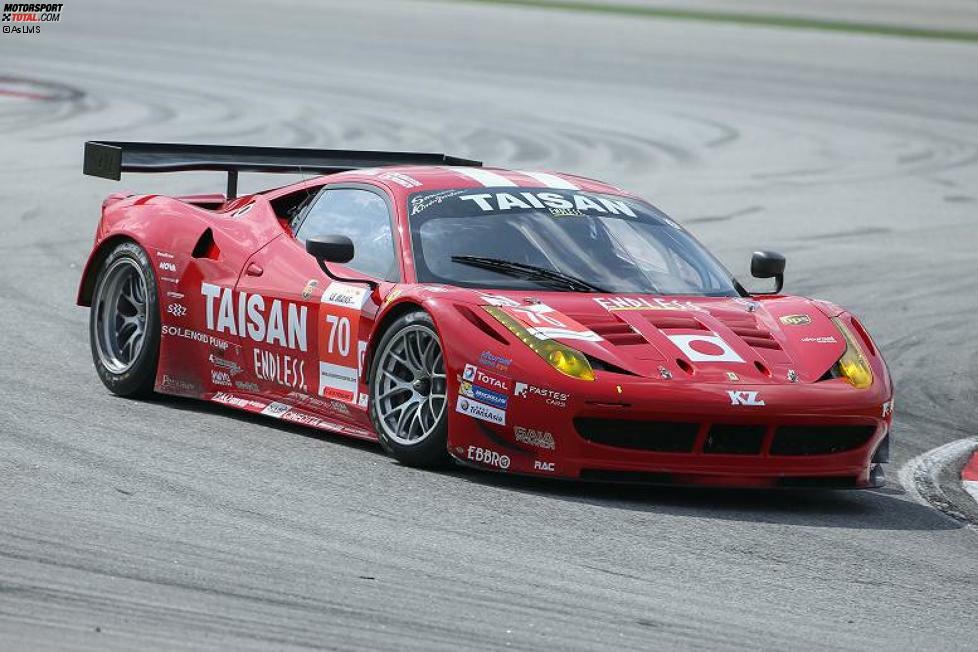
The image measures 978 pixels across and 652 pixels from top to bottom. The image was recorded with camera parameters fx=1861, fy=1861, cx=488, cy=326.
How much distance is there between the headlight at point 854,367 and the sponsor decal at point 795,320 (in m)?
0.17

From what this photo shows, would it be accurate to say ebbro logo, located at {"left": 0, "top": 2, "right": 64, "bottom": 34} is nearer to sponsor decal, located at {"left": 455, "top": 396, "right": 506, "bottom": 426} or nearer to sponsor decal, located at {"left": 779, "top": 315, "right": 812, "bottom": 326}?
sponsor decal, located at {"left": 779, "top": 315, "right": 812, "bottom": 326}

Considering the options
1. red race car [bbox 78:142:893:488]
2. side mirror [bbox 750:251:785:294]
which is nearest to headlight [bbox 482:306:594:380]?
red race car [bbox 78:142:893:488]

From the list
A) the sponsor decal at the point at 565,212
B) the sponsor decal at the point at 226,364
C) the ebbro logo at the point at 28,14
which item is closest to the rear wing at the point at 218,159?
the sponsor decal at the point at 226,364

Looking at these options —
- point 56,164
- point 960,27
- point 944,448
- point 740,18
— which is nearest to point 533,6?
point 740,18

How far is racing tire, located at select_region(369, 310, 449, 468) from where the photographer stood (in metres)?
7.30

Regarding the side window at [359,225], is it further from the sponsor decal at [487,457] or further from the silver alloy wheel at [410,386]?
the sponsor decal at [487,457]

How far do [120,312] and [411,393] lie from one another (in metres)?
2.39

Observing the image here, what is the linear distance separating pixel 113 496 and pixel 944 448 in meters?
4.18

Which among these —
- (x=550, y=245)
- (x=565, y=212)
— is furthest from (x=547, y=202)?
(x=550, y=245)

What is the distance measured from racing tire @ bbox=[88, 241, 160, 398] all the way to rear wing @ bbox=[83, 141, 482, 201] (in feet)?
1.62

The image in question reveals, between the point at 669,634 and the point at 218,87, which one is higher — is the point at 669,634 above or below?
above

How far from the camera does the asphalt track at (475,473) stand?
5.20m

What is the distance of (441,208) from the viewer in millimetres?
8148

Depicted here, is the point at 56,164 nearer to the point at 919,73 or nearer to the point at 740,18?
the point at 919,73
